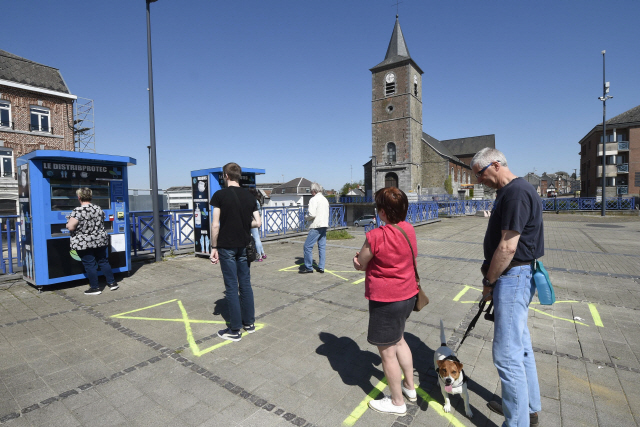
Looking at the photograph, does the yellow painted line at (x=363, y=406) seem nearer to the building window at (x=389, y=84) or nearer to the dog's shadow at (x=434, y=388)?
the dog's shadow at (x=434, y=388)

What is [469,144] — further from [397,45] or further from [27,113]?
[27,113]

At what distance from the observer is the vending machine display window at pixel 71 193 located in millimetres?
5727

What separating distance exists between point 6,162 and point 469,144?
7476cm

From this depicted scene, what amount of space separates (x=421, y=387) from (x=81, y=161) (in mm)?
6543

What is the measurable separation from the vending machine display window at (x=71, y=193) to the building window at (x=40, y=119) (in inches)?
952

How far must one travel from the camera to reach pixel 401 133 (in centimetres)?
4619

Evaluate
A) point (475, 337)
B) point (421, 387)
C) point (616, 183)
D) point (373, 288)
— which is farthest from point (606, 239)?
point (616, 183)

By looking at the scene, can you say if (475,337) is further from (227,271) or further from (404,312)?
(227,271)

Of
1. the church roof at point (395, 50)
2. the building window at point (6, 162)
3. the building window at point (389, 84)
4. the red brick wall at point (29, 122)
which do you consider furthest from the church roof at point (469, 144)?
the building window at point (6, 162)

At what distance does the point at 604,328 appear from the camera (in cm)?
410

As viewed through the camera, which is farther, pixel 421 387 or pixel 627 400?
pixel 421 387

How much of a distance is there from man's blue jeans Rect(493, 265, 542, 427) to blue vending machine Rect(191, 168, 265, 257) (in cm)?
714

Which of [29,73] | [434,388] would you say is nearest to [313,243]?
[434,388]

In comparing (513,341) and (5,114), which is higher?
(5,114)
